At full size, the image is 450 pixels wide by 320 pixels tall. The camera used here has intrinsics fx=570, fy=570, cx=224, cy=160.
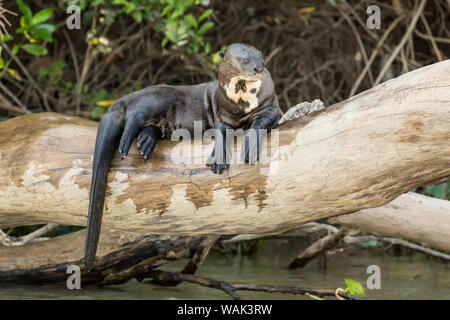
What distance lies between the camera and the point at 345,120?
177 cm

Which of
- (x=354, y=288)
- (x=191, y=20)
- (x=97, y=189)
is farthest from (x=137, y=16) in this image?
(x=354, y=288)

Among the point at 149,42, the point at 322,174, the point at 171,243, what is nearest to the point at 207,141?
the point at 322,174

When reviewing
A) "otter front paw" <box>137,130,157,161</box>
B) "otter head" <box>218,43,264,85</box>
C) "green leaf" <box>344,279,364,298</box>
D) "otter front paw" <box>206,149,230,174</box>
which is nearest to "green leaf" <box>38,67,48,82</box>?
"otter front paw" <box>137,130,157,161</box>

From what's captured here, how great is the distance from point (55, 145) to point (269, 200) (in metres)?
0.77

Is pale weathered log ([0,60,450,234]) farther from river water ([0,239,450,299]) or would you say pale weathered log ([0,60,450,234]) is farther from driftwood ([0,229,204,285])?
river water ([0,239,450,299])

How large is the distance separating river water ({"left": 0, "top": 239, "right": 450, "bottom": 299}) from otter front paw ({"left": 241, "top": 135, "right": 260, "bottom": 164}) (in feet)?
3.25

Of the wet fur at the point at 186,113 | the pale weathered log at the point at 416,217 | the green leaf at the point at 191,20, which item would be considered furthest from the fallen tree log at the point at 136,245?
the green leaf at the point at 191,20

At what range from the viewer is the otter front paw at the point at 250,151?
181 cm

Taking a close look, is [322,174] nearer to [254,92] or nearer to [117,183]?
[254,92]

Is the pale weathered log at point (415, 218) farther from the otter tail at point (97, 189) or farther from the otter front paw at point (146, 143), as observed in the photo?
the otter tail at point (97, 189)

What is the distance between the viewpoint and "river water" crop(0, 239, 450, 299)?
2590 millimetres

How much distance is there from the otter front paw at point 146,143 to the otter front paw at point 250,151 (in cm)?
32

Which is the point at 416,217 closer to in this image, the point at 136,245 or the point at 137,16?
the point at 136,245

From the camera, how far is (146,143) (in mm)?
1919
